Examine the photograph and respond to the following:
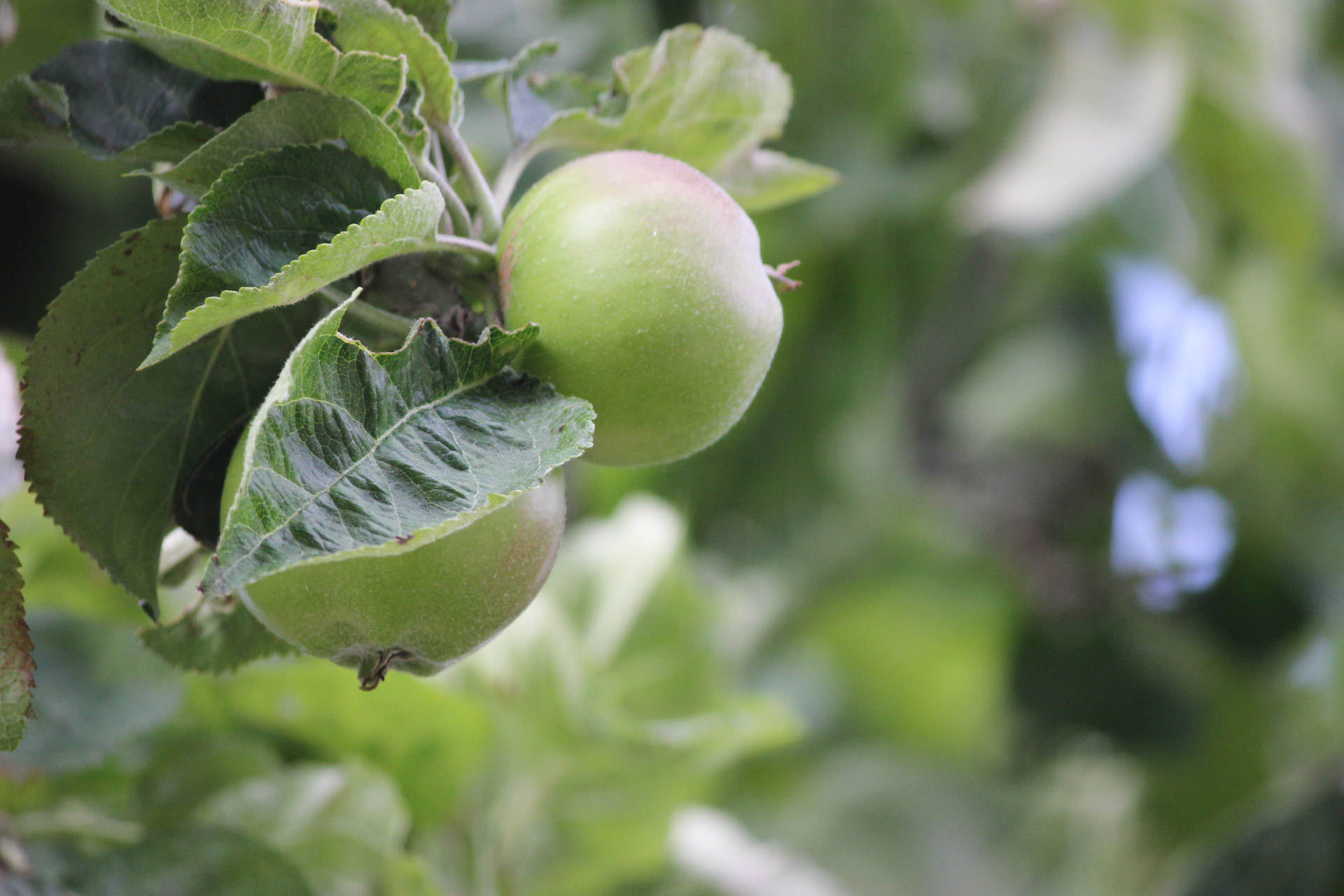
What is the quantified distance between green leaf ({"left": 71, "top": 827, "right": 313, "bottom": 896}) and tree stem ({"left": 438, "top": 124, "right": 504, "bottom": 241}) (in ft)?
0.61

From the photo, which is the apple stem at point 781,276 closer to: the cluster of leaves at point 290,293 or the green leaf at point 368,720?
the cluster of leaves at point 290,293

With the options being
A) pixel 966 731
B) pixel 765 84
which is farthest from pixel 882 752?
pixel 765 84

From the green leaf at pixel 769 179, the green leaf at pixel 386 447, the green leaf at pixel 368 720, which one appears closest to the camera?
the green leaf at pixel 386 447

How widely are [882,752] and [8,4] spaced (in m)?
0.92

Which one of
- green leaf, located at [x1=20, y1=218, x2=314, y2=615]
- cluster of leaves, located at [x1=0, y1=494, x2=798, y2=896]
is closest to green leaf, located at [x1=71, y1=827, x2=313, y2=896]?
cluster of leaves, located at [x1=0, y1=494, x2=798, y2=896]

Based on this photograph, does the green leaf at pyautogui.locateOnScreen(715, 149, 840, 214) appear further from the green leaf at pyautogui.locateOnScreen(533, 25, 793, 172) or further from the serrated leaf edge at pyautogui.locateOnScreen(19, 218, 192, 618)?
the serrated leaf edge at pyautogui.locateOnScreen(19, 218, 192, 618)

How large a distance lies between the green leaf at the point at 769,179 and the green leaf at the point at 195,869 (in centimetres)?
21

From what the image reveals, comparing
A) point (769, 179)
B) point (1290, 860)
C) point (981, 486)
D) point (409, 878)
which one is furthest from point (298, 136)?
point (981, 486)

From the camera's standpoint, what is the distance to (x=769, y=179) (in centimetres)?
29

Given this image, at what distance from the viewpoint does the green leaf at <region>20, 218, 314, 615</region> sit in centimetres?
22

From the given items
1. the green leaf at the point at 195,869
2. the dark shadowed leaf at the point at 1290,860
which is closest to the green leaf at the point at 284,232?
the green leaf at the point at 195,869

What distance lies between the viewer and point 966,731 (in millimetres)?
1128

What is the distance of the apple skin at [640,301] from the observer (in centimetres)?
20

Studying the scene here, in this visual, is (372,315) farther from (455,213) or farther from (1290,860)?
(1290,860)
